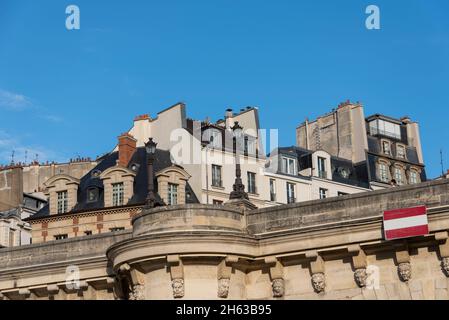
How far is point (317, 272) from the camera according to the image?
27.5 metres

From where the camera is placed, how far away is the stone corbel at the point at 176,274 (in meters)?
27.1

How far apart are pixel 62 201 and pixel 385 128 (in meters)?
27.1

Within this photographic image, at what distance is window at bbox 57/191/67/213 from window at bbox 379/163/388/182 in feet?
78.6

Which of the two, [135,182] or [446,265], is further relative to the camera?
[135,182]

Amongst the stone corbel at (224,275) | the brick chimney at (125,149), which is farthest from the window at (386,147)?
the stone corbel at (224,275)

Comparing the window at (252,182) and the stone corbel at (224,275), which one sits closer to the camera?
the stone corbel at (224,275)

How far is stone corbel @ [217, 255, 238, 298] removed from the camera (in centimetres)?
2744

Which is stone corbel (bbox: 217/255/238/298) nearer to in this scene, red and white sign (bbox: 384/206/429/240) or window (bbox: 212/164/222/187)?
red and white sign (bbox: 384/206/429/240)

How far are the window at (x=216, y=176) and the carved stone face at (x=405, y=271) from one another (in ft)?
119

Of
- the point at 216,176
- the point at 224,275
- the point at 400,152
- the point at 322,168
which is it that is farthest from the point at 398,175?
the point at 224,275

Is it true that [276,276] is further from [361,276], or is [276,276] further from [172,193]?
[172,193]

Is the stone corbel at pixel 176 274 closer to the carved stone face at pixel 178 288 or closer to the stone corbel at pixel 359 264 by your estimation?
the carved stone face at pixel 178 288

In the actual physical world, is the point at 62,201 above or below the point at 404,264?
above
